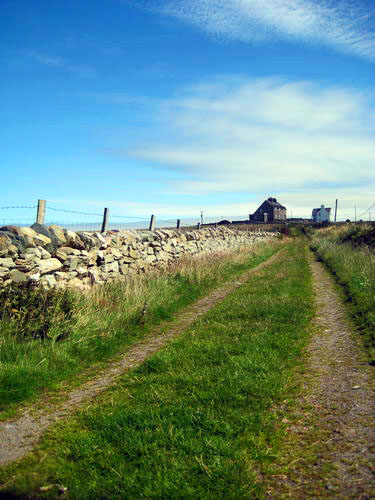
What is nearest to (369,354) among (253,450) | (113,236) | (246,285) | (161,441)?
(253,450)

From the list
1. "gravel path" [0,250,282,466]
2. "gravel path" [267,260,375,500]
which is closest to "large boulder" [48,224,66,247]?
"gravel path" [0,250,282,466]

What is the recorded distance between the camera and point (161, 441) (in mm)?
3836

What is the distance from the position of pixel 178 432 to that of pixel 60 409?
5.72ft

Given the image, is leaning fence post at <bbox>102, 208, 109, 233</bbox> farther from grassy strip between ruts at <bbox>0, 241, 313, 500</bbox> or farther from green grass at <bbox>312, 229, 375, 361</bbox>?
green grass at <bbox>312, 229, 375, 361</bbox>

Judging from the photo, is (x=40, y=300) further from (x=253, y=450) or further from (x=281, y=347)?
(x=253, y=450)

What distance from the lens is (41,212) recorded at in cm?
1067

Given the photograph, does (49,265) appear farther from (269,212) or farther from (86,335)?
(269,212)

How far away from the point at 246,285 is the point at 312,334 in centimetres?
576

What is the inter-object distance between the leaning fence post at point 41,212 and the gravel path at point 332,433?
764 centimetres

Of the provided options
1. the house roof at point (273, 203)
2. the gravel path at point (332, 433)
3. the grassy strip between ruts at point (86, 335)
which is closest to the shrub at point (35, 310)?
the grassy strip between ruts at point (86, 335)

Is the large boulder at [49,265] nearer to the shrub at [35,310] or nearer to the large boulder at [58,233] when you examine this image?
the large boulder at [58,233]

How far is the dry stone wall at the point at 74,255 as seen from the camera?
850 cm

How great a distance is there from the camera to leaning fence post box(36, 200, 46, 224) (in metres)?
10.6

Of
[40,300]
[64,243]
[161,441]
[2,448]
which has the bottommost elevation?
[2,448]
